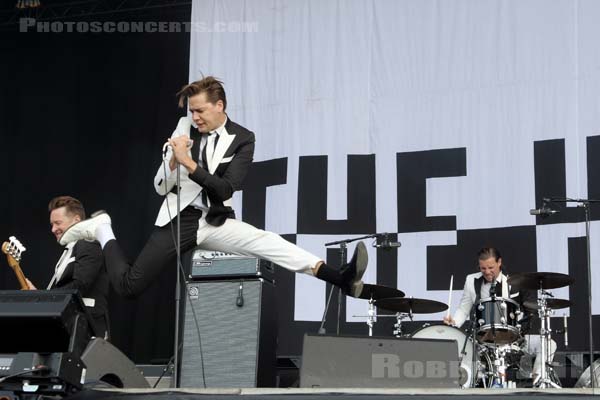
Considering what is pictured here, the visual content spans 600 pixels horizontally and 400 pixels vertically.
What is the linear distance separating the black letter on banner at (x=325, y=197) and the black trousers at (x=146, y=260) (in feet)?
9.82

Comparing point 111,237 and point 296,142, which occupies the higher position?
point 296,142

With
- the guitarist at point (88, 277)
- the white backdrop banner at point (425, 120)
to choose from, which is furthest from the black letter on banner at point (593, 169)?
the guitarist at point (88, 277)

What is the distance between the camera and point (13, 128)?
29.1ft

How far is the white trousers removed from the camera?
190 inches

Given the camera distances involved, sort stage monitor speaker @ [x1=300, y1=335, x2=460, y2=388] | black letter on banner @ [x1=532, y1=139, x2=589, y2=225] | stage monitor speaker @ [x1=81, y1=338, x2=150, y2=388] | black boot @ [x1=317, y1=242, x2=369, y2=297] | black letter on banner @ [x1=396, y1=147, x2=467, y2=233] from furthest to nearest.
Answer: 1. black letter on banner @ [x1=396, y1=147, x2=467, y2=233]
2. black letter on banner @ [x1=532, y1=139, x2=589, y2=225]
3. black boot @ [x1=317, y1=242, x2=369, y2=297]
4. stage monitor speaker @ [x1=81, y1=338, x2=150, y2=388]
5. stage monitor speaker @ [x1=300, y1=335, x2=460, y2=388]

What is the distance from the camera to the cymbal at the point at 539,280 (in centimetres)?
673

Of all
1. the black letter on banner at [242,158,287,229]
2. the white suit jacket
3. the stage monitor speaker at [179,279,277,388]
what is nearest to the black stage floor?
the stage monitor speaker at [179,279,277,388]

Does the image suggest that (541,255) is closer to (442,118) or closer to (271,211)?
(442,118)

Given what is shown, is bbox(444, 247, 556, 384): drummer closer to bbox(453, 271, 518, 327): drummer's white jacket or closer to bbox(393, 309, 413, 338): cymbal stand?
bbox(453, 271, 518, 327): drummer's white jacket

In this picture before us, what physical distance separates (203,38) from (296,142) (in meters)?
1.32

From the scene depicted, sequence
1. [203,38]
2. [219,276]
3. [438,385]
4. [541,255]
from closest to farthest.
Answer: [438,385] → [219,276] → [541,255] → [203,38]

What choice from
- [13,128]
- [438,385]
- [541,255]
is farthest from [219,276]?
[13,128]

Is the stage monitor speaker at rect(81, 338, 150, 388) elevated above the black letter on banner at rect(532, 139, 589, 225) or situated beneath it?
situated beneath

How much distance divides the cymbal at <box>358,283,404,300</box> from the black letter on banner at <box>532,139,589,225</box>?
1.24 m
